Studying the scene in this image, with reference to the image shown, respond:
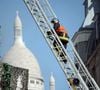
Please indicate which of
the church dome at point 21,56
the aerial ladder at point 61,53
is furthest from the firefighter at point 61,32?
the church dome at point 21,56

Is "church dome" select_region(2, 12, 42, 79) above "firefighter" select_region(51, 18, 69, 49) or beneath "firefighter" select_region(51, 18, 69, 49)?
above

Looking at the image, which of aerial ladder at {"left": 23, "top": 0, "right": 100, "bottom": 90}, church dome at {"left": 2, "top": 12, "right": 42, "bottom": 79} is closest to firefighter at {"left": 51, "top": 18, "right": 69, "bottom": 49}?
aerial ladder at {"left": 23, "top": 0, "right": 100, "bottom": 90}

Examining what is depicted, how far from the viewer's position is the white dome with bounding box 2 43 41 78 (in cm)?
10797

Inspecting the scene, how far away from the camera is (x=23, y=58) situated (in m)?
109

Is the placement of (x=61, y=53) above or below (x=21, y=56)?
below

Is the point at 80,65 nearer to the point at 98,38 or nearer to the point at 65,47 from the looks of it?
the point at 65,47

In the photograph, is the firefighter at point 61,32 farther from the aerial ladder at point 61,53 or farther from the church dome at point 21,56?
the church dome at point 21,56

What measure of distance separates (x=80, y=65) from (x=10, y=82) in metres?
5.34

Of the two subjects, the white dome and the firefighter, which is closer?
the firefighter

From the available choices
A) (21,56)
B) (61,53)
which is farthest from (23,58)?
(61,53)

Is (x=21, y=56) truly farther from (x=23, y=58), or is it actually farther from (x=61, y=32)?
(x=61, y=32)

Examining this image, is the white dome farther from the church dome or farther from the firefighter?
the firefighter

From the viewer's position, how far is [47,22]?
33.7 metres

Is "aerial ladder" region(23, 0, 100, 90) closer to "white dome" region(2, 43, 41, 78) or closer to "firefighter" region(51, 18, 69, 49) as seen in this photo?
"firefighter" region(51, 18, 69, 49)
